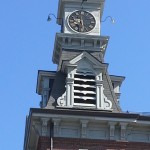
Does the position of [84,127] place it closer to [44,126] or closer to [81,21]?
[44,126]

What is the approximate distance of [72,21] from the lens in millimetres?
39906

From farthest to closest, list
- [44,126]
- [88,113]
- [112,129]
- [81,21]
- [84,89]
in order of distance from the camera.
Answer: [81,21]
[84,89]
[112,129]
[88,113]
[44,126]

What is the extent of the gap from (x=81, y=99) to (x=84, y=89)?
73 cm

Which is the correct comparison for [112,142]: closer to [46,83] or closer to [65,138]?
[65,138]

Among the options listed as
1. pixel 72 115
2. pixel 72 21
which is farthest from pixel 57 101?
pixel 72 21

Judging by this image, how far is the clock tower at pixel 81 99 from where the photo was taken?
33469mm

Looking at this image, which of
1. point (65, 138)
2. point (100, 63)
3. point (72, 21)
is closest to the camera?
point (65, 138)

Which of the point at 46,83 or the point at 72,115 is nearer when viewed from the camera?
the point at 72,115

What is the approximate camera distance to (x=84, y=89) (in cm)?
3609

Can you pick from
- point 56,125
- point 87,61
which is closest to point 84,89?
point 87,61

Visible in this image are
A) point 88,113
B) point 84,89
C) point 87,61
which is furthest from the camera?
point 87,61

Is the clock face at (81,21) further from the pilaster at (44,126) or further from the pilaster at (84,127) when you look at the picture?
the pilaster at (44,126)

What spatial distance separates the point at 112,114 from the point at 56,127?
288cm

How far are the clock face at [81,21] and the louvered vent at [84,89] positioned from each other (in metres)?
3.92
